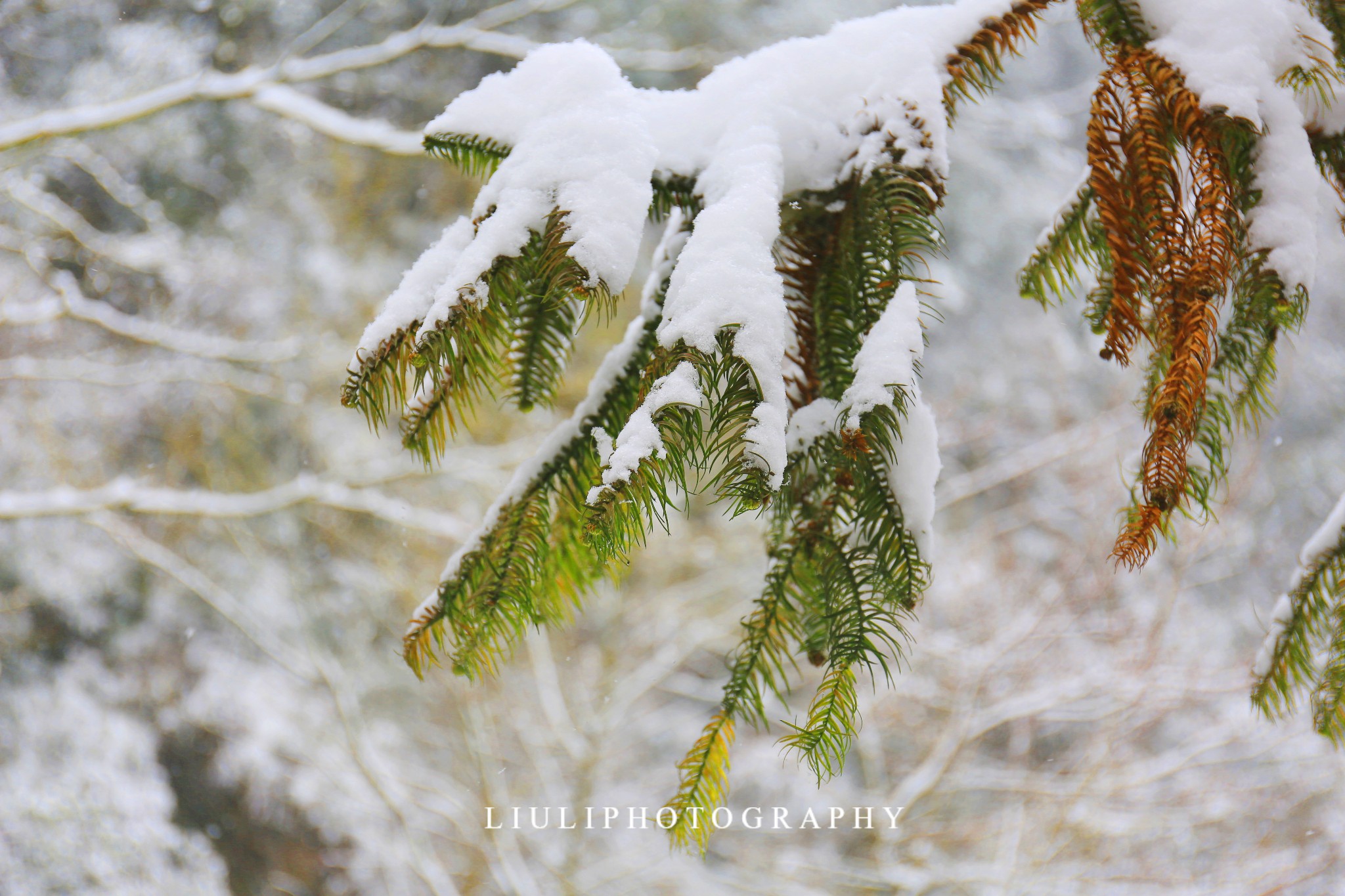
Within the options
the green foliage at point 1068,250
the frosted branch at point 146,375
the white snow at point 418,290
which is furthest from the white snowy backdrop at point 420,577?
the white snow at point 418,290

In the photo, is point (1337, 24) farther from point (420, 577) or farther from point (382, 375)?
point (420, 577)

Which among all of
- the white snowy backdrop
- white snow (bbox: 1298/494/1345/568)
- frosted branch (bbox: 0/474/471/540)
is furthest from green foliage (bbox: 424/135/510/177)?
frosted branch (bbox: 0/474/471/540)

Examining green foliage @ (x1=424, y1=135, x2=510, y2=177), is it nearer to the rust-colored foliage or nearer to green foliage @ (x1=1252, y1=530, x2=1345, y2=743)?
the rust-colored foliage

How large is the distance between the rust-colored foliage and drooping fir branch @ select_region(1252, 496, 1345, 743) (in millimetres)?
278

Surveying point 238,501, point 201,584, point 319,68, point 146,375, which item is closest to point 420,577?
point 238,501

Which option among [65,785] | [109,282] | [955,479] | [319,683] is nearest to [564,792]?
[319,683]

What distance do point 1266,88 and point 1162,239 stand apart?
0.13 meters

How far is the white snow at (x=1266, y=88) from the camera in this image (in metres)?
0.40

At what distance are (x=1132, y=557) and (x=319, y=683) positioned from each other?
3.83 meters

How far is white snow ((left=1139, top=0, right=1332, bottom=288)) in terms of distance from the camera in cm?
40

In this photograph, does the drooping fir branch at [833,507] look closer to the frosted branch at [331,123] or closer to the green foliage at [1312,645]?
the green foliage at [1312,645]

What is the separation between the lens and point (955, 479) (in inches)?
142

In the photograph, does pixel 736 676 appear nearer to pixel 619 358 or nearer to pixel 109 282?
pixel 619 358

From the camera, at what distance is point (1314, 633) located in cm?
57
